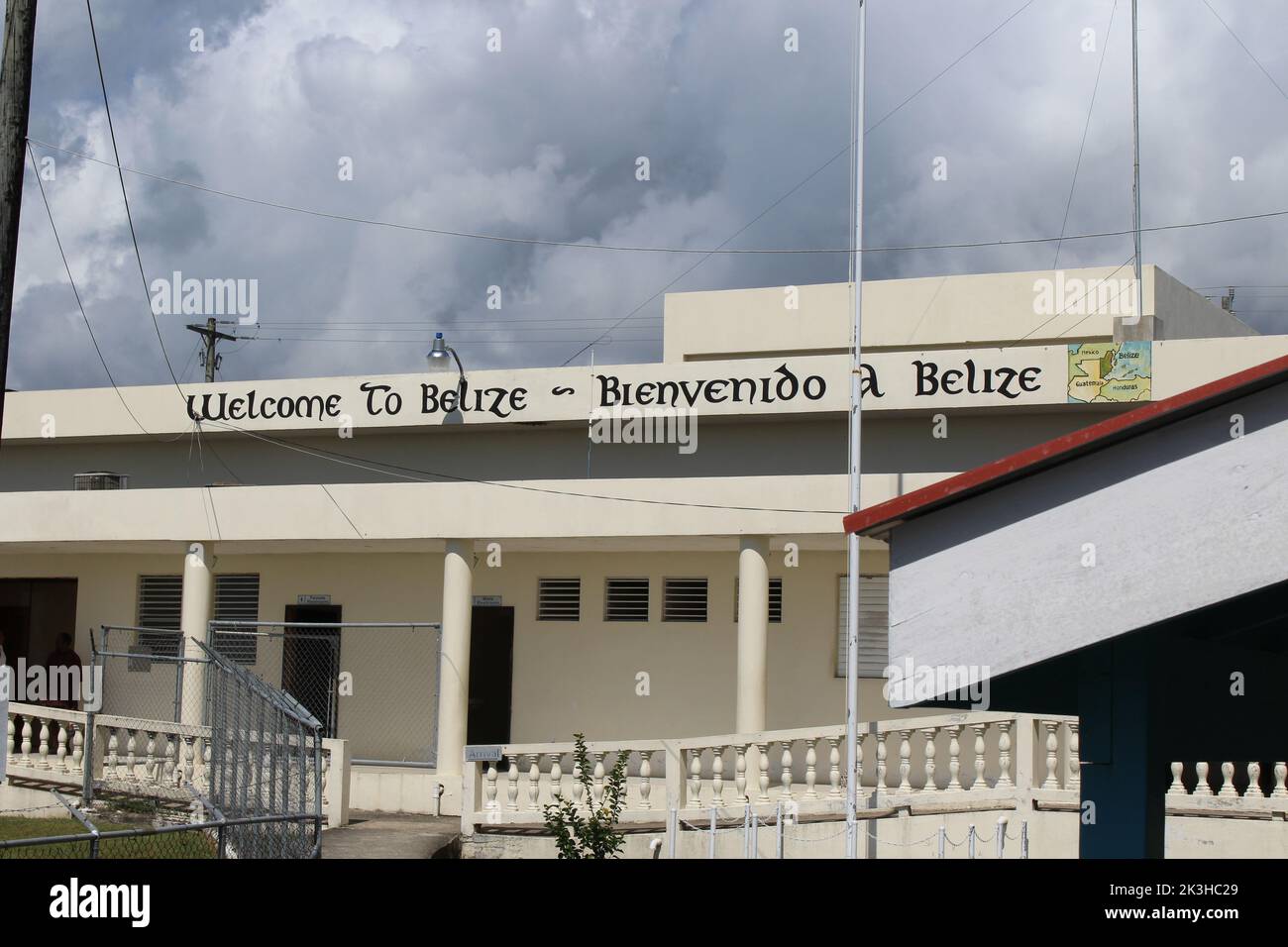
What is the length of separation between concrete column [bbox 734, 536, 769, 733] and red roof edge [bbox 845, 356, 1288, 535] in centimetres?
895

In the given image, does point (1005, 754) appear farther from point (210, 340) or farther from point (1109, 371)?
point (210, 340)

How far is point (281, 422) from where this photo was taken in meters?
A: 20.7

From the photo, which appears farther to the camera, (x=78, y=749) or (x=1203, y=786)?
(x=78, y=749)

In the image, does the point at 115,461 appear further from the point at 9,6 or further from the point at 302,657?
the point at 9,6

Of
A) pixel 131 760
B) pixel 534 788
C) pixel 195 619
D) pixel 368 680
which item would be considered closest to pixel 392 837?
pixel 534 788

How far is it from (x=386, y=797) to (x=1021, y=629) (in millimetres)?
11073

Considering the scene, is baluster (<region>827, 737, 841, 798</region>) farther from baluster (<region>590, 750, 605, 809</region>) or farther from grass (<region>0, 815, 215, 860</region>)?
grass (<region>0, 815, 215, 860</region>)

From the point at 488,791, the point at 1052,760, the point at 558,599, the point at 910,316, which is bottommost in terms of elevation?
the point at 488,791

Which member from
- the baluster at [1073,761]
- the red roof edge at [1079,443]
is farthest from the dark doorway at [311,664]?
the red roof edge at [1079,443]

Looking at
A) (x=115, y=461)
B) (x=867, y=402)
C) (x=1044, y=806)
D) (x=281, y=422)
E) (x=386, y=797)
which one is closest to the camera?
(x=1044, y=806)

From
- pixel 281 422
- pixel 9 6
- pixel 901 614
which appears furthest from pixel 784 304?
pixel 901 614

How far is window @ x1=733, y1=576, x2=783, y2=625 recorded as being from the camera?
56.7ft

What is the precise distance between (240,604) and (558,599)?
201 inches

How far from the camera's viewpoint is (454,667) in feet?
50.8
